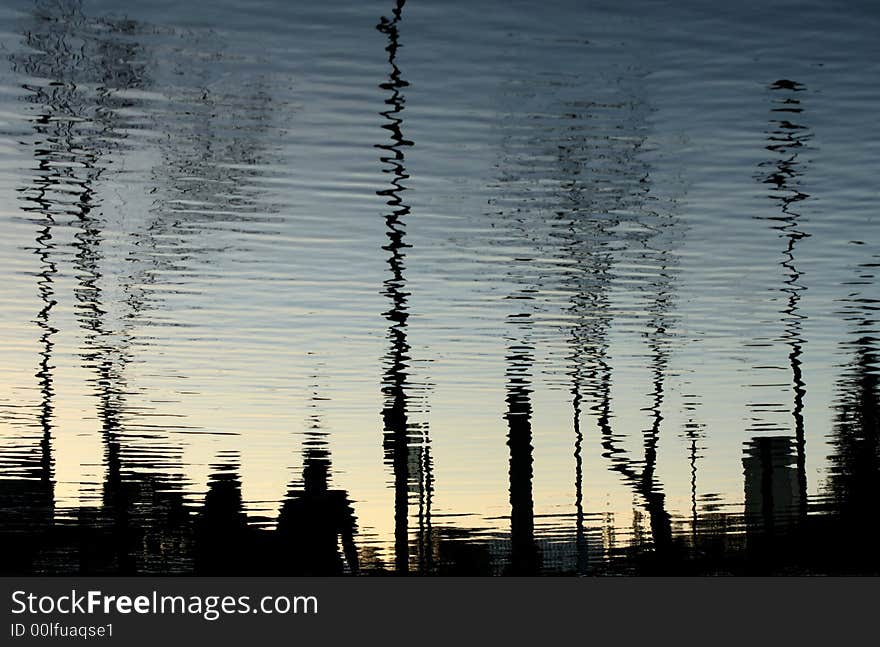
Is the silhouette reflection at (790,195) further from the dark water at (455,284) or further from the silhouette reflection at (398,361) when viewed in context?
the silhouette reflection at (398,361)

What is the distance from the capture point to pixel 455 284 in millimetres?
3285

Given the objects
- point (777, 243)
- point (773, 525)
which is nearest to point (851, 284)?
point (777, 243)

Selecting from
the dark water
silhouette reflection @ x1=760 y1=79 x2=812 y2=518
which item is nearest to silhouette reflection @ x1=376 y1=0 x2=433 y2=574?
the dark water

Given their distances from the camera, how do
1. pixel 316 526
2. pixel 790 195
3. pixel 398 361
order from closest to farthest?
pixel 316 526 < pixel 398 361 < pixel 790 195

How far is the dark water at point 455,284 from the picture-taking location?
288 centimetres

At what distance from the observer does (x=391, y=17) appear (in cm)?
302

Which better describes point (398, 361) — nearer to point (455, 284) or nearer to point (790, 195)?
point (455, 284)

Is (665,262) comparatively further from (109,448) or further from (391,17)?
(109,448)

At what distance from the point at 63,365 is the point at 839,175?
2582 millimetres

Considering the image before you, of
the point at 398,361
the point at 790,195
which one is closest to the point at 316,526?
the point at 398,361

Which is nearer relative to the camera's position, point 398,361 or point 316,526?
point 316,526

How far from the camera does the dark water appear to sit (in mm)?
2875

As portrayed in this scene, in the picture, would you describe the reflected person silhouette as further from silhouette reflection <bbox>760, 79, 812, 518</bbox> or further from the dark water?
silhouette reflection <bbox>760, 79, 812, 518</bbox>

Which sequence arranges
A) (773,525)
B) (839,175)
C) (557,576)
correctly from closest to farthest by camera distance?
(557,576), (773,525), (839,175)
